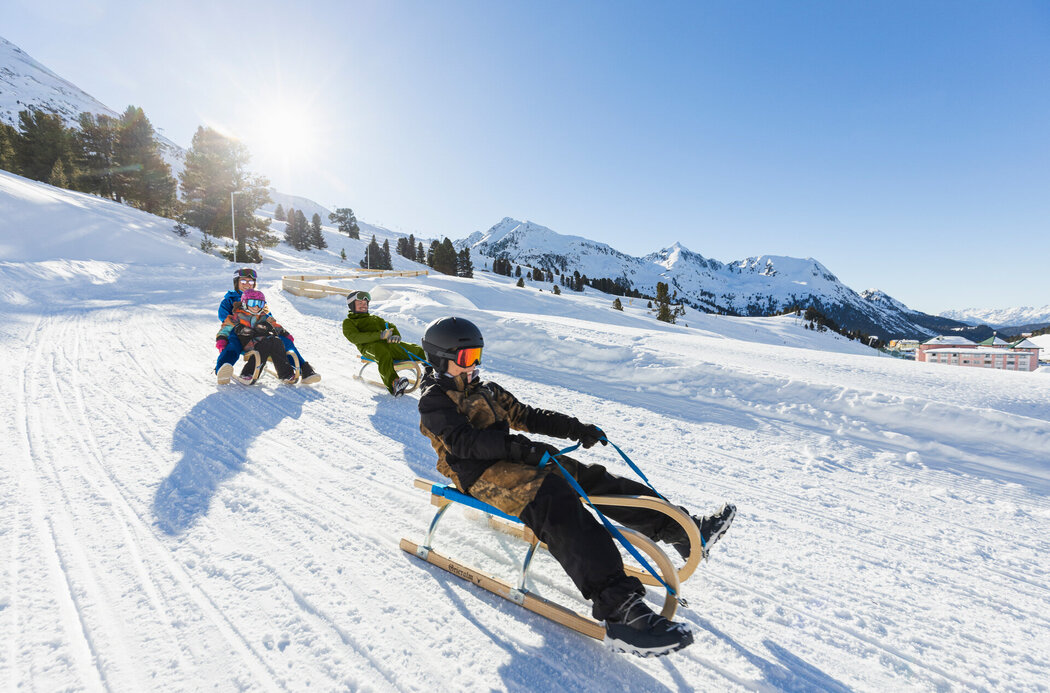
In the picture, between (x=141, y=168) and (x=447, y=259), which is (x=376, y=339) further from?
(x=447, y=259)

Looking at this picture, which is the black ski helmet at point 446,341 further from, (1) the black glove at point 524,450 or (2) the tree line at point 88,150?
(2) the tree line at point 88,150

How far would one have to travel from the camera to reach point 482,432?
2.45 m

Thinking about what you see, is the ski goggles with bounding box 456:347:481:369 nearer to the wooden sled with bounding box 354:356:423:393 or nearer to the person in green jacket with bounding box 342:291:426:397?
the wooden sled with bounding box 354:356:423:393

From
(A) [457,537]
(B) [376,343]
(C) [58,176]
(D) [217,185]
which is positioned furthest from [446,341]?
(C) [58,176]

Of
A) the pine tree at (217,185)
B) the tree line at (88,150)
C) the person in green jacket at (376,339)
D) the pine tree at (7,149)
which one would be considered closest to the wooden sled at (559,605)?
the person in green jacket at (376,339)

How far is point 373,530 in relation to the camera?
9.86 feet

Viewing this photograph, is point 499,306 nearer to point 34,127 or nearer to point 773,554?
point 773,554

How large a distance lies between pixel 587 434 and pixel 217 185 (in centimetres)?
4414

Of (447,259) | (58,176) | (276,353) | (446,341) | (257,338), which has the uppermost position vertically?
(58,176)

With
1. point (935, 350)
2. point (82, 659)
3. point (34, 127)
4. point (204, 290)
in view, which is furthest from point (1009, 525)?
point (935, 350)

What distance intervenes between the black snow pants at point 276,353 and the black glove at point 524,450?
508 centimetres

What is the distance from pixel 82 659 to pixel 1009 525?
6049mm

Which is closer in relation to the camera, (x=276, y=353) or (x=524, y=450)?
(x=524, y=450)

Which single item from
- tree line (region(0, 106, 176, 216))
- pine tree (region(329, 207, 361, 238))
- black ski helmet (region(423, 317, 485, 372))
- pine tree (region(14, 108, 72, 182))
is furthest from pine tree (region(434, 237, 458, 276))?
black ski helmet (region(423, 317, 485, 372))
